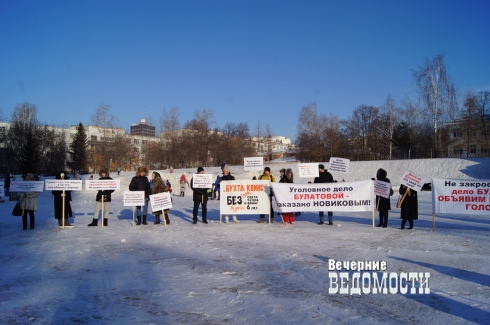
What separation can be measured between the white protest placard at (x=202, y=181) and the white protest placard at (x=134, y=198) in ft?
6.28

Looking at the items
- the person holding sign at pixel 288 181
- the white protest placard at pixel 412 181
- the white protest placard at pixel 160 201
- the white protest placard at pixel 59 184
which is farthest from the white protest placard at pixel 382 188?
the white protest placard at pixel 59 184

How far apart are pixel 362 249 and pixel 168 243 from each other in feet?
16.6

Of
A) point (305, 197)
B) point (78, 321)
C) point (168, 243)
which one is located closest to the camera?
point (78, 321)

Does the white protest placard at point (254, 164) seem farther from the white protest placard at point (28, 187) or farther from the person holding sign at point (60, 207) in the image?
the white protest placard at point (28, 187)

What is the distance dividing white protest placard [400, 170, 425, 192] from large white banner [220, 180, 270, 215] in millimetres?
4793


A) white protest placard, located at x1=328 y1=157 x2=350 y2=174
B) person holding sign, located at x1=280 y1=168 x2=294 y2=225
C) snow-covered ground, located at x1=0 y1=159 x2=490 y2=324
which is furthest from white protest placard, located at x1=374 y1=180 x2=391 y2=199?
person holding sign, located at x1=280 y1=168 x2=294 y2=225

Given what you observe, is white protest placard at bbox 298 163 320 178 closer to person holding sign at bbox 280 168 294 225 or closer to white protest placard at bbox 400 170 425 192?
person holding sign at bbox 280 168 294 225

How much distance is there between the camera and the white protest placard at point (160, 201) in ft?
45.4

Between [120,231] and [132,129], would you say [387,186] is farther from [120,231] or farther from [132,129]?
[132,129]

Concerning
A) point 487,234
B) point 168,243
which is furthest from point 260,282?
point 487,234

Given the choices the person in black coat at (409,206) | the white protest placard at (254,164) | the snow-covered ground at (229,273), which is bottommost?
the snow-covered ground at (229,273)

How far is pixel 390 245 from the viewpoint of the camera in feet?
32.0

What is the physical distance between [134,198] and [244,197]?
13.2ft

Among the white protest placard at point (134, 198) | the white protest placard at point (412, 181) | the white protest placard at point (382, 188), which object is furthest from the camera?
the white protest placard at point (134, 198)
